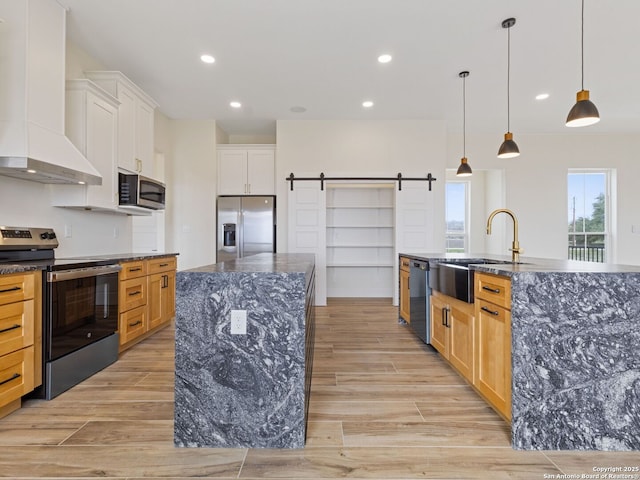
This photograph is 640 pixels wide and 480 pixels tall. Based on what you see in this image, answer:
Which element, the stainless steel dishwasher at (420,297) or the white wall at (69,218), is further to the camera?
the stainless steel dishwasher at (420,297)

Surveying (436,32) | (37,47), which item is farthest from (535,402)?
(37,47)

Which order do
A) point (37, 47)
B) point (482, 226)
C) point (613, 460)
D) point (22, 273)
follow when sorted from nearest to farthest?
point (613, 460), point (22, 273), point (37, 47), point (482, 226)

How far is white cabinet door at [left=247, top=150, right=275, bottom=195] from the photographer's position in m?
5.56

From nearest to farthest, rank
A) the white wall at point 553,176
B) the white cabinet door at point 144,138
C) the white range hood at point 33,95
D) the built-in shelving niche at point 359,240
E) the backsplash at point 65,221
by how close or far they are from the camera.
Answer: the white range hood at point 33,95 → the backsplash at point 65,221 → the white cabinet door at point 144,138 → the built-in shelving niche at point 359,240 → the white wall at point 553,176

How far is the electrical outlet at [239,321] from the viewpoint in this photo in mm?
1607

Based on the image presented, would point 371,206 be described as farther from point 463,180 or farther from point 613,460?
point 613,460

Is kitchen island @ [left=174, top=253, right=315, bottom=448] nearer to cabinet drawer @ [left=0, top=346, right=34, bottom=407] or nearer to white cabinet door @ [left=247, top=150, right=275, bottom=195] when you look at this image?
cabinet drawer @ [left=0, top=346, right=34, bottom=407]

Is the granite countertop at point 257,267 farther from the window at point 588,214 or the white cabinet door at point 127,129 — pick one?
the window at point 588,214

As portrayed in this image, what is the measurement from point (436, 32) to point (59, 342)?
13.2ft

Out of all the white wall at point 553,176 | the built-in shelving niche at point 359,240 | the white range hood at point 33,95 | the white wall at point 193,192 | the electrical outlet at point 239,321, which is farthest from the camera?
the white wall at point 553,176

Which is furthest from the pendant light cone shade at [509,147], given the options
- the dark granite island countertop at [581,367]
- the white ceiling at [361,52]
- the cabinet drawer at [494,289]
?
the dark granite island countertop at [581,367]

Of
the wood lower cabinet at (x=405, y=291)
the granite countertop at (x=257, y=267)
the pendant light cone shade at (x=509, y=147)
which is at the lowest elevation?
the wood lower cabinet at (x=405, y=291)

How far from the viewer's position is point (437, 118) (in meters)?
5.39

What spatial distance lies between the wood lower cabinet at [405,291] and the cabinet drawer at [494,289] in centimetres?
160
